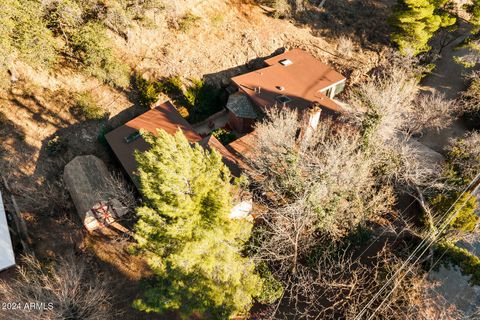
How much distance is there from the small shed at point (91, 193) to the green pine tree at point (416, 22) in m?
35.9

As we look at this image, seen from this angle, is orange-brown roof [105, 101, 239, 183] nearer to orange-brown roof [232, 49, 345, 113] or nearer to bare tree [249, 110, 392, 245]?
bare tree [249, 110, 392, 245]

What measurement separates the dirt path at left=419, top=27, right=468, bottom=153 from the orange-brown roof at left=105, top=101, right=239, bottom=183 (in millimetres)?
24398

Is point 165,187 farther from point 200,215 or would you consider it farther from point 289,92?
point 289,92

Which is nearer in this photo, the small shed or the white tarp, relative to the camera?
the white tarp

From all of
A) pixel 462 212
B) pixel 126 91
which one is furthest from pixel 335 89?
pixel 126 91

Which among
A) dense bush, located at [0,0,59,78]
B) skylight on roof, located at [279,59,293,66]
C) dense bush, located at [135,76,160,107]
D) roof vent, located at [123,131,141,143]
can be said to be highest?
dense bush, located at [0,0,59,78]

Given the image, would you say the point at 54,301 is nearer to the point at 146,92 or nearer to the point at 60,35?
the point at 146,92

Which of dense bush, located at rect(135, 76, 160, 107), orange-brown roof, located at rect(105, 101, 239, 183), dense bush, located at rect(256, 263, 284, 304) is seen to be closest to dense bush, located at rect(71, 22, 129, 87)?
dense bush, located at rect(135, 76, 160, 107)

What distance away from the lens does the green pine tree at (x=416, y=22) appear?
108 feet

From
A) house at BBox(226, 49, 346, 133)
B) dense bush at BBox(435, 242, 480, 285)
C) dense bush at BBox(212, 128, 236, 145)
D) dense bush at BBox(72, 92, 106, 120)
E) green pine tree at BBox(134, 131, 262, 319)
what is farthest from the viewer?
house at BBox(226, 49, 346, 133)

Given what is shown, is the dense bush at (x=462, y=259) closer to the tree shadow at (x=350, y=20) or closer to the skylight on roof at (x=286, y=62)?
the skylight on roof at (x=286, y=62)

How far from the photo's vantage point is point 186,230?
1494cm

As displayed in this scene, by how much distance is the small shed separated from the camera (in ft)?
74.7

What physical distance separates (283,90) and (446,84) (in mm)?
23752
